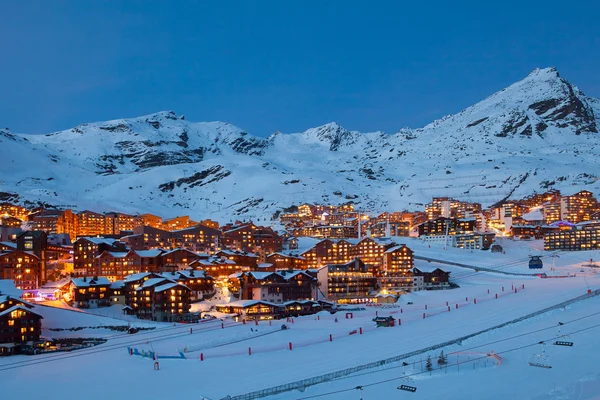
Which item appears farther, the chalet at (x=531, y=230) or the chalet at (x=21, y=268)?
the chalet at (x=531, y=230)

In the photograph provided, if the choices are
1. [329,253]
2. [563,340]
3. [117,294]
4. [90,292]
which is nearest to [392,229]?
[329,253]

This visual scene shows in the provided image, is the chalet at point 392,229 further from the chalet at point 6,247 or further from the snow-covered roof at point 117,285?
the chalet at point 6,247

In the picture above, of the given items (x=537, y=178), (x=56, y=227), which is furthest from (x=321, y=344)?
(x=537, y=178)

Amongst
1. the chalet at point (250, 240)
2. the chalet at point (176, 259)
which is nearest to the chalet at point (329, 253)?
the chalet at point (250, 240)

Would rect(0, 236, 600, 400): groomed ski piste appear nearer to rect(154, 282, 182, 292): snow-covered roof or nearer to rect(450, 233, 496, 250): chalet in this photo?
rect(154, 282, 182, 292): snow-covered roof

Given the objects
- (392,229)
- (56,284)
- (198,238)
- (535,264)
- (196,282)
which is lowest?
(56,284)

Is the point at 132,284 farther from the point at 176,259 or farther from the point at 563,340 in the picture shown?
the point at 563,340

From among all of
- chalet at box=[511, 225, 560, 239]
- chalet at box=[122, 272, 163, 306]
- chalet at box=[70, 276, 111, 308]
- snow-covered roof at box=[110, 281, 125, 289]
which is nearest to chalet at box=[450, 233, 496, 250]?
chalet at box=[511, 225, 560, 239]
